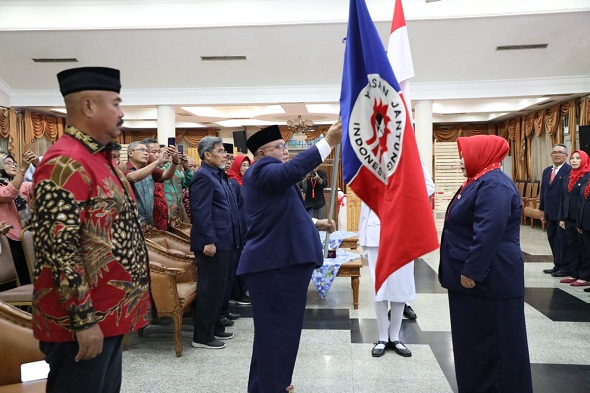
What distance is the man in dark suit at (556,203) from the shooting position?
607 cm

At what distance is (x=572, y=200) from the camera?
564 cm

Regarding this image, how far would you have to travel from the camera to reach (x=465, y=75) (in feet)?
30.3

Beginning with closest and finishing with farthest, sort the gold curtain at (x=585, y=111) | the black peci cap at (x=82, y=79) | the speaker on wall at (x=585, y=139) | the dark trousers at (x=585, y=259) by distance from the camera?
the black peci cap at (x=82, y=79), the dark trousers at (x=585, y=259), the speaker on wall at (x=585, y=139), the gold curtain at (x=585, y=111)

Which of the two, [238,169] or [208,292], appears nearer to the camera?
[208,292]

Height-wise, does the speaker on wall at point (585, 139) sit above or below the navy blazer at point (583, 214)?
above

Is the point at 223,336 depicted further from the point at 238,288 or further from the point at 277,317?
the point at 277,317

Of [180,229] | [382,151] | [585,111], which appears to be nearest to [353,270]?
[180,229]

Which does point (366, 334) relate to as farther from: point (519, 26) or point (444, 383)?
point (519, 26)

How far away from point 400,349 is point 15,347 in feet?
8.05

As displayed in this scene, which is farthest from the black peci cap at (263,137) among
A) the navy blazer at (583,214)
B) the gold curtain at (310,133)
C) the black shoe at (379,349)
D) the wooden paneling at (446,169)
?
the gold curtain at (310,133)

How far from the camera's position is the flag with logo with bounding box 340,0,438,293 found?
5.66ft

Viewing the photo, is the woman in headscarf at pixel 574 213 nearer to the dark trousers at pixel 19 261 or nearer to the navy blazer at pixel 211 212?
the navy blazer at pixel 211 212

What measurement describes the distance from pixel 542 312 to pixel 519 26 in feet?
17.0

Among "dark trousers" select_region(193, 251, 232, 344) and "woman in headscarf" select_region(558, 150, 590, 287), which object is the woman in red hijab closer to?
"dark trousers" select_region(193, 251, 232, 344)
